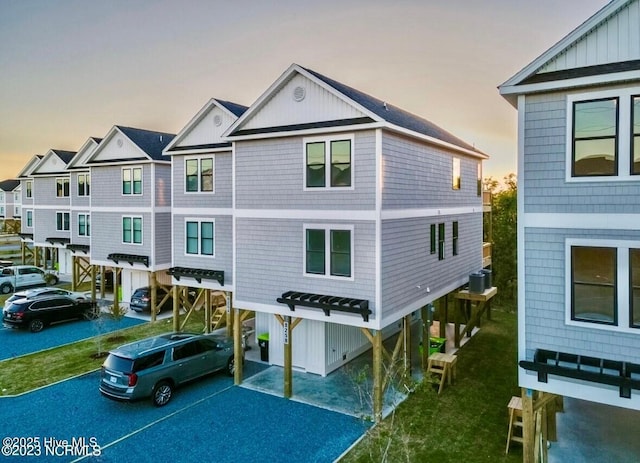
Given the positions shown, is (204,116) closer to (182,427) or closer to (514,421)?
(182,427)

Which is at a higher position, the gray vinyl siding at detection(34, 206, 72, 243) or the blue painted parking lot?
the gray vinyl siding at detection(34, 206, 72, 243)

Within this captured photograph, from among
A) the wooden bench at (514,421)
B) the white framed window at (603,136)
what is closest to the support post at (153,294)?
the wooden bench at (514,421)

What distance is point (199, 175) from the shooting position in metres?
18.1

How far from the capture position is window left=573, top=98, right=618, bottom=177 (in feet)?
25.5

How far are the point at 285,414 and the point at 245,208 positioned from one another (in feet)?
21.5

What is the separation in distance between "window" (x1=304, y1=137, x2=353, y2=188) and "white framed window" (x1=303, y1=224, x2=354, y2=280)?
4.27ft

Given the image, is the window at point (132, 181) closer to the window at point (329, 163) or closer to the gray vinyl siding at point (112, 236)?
the gray vinyl siding at point (112, 236)

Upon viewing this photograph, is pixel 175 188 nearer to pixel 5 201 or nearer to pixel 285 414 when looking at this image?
pixel 285 414

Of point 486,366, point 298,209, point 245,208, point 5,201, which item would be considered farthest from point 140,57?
point 5,201

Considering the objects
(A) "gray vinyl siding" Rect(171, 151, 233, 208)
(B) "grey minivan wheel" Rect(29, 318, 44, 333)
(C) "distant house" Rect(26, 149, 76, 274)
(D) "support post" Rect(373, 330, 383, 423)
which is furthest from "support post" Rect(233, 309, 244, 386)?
(C) "distant house" Rect(26, 149, 76, 274)

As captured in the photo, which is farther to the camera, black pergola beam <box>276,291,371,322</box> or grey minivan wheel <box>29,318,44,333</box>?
grey minivan wheel <box>29,318,44,333</box>

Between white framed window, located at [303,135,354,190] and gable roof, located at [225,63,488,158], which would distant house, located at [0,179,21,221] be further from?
white framed window, located at [303,135,354,190]

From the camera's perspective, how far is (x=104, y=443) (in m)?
10.3

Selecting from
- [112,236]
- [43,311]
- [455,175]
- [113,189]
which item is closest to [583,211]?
[455,175]
